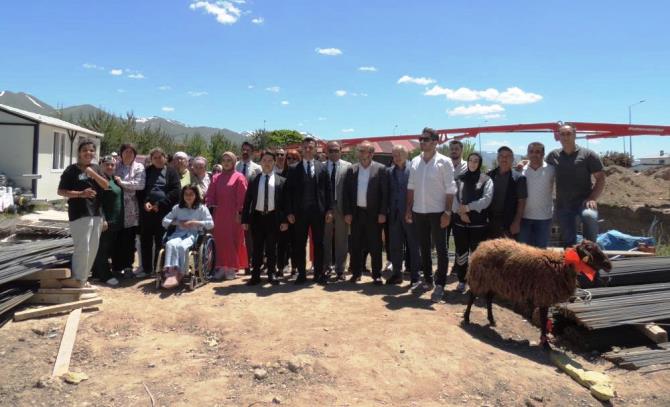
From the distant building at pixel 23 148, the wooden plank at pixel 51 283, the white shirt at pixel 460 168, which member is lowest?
the wooden plank at pixel 51 283

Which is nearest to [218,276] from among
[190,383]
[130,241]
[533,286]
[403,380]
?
[130,241]

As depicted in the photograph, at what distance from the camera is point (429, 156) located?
5.86 meters

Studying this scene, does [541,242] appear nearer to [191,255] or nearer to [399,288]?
[399,288]

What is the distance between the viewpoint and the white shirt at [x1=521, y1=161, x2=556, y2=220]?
5.88 m

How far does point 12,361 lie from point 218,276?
2968mm

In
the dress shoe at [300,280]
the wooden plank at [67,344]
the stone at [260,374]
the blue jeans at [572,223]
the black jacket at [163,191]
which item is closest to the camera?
the stone at [260,374]

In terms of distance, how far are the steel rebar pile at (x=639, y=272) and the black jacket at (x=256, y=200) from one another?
4.32 metres

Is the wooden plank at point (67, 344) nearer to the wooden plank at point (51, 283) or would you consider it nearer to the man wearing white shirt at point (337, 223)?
the wooden plank at point (51, 283)

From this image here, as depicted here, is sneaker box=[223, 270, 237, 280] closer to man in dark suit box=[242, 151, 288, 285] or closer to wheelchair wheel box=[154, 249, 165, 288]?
man in dark suit box=[242, 151, 288, 285]

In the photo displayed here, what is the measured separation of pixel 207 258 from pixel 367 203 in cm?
240

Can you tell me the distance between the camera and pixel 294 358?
410cm

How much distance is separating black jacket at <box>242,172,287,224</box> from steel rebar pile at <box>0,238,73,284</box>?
233cm

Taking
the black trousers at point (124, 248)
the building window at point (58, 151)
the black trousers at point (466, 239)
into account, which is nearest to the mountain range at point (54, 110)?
the building window at point (58, 151)

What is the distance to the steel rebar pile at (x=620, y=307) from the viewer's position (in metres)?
4.97
